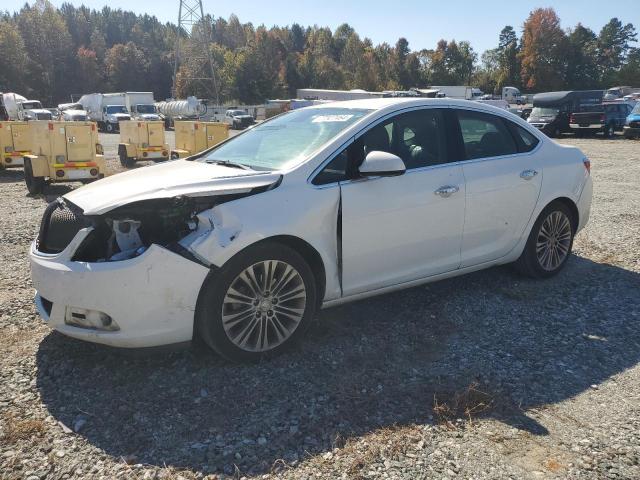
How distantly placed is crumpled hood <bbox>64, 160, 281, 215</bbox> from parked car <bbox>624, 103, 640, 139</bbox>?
26.9m

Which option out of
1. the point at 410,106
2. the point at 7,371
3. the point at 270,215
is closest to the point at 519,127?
the point at 410,106

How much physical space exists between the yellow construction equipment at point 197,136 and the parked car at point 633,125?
66.8 ft

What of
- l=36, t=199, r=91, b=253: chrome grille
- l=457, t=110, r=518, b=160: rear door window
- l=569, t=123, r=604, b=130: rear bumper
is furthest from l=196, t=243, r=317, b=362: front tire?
l=569, t=123, r=604, b=130: rear bumper

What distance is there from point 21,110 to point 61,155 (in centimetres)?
3292

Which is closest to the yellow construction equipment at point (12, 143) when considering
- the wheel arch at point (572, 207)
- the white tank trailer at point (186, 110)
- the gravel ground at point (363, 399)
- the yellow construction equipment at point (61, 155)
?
the yellow construction equipment at point (61, 155)

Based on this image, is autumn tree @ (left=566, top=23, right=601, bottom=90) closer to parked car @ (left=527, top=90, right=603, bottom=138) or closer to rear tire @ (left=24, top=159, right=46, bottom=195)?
parked car @ (left=527, top=90, right=603, bottom=138)

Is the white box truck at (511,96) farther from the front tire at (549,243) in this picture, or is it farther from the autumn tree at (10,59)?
the front tire at (549,243)

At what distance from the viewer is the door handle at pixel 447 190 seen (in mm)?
4113

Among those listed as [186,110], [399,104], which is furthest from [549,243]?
[186,110]

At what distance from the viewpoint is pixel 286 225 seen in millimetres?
3408

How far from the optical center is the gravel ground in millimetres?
2605

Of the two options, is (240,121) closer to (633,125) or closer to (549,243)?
(633,125)

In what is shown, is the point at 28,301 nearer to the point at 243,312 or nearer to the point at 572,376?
the point at 243,312

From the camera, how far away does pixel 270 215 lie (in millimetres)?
3371
